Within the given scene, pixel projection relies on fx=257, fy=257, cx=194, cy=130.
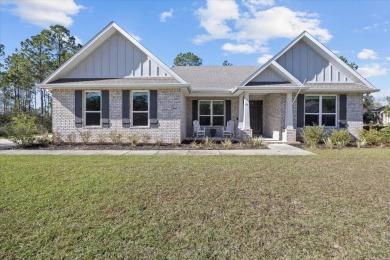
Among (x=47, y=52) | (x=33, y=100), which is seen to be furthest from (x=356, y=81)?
(x=33, y=100)

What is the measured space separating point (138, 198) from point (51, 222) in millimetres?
1441

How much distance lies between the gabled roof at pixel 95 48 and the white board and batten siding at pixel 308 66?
665 centimetres

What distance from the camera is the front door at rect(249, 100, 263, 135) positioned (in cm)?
1748

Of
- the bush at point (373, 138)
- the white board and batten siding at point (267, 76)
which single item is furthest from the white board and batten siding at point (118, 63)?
the bush at point (373, 138)

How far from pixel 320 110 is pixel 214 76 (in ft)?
25.2

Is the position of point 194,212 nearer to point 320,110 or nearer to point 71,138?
point 71,138

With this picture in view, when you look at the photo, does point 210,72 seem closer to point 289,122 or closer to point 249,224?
point 289,122

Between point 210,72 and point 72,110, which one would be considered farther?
point 210,72

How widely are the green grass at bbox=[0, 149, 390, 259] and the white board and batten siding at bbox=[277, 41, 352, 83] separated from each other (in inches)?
357

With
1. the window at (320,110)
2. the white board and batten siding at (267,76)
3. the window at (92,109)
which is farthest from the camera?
the window at (320,110)

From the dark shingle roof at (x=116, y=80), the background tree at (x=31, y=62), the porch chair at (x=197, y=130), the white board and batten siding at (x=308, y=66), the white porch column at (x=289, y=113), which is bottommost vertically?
the porch chair at (x=197, y=130)

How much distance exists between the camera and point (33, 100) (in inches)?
1463

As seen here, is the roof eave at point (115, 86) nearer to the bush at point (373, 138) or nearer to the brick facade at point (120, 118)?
the brick facade at point (120, 118)

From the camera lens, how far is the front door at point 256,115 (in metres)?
17.5
